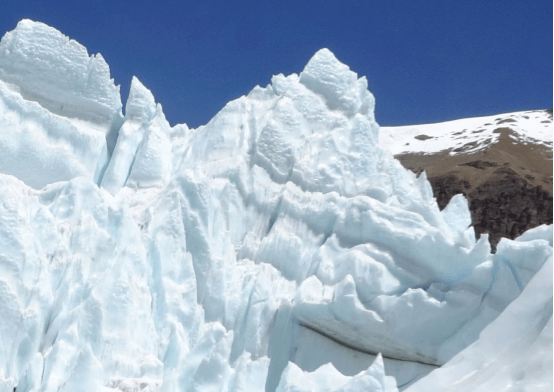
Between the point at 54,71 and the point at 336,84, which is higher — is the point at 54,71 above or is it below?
below

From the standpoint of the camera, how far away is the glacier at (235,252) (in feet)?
41.9

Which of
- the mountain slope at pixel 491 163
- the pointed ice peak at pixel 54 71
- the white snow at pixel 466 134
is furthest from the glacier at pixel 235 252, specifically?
the white snow at pixel 466 134

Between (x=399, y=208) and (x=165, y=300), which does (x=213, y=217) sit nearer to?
(x=165, y=300)

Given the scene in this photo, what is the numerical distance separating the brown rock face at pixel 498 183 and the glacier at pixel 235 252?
1056 inches

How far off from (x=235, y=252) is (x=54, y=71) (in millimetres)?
6541

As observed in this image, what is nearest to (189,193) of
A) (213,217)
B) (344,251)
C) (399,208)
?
(213,217)

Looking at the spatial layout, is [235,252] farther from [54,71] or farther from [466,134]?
[466,134]

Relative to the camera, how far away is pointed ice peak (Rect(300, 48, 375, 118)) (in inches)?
→ 763

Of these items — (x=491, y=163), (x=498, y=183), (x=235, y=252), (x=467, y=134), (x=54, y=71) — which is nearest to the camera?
(x=235, y=252)

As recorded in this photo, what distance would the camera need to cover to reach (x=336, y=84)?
19531mm

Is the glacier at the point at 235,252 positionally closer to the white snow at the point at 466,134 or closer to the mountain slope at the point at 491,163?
the mountain slope at the point at 491,163

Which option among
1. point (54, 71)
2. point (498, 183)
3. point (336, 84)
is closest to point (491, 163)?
point (498, 183)

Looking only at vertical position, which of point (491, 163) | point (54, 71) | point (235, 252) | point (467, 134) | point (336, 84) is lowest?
point (235, 252)

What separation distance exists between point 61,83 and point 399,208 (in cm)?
897
